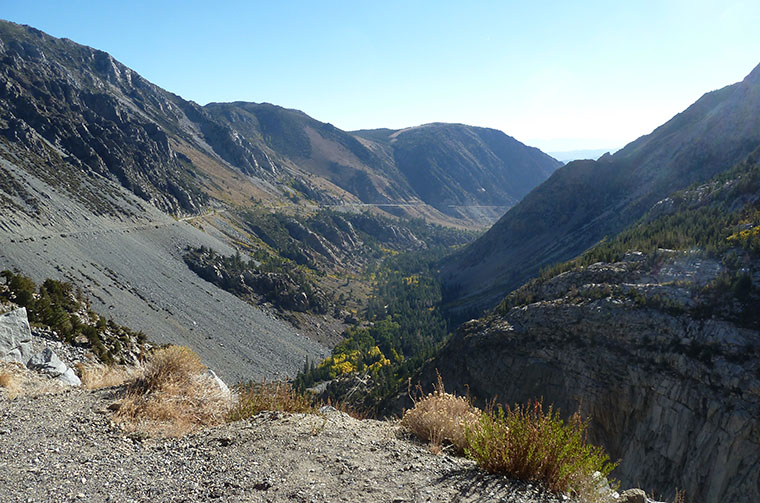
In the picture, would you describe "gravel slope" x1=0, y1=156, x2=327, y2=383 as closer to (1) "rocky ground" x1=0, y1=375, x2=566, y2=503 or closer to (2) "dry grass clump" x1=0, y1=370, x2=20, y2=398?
(2) "dry grass clump" x1=0, y1=370, x2=20, y2=398

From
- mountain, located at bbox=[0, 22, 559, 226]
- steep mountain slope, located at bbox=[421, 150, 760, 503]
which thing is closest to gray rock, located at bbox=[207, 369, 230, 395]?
steep mountain slope, located at bbox=[421, 150, 760, 503]

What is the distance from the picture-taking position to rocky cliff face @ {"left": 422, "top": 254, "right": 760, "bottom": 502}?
17.3 meters

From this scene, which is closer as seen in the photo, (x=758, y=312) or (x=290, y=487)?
(x=290, y=487)

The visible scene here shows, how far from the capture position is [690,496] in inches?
671

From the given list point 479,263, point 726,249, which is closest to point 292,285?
point 479,263

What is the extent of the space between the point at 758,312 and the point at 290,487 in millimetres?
24581

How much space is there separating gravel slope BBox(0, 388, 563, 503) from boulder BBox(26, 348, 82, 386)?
3.57m

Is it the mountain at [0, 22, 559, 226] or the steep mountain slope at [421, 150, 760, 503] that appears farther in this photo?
the mountain at [0, 22, 559, 226]

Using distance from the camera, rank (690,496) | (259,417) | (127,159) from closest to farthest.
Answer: (259,417) < (690,496) < (127,159)

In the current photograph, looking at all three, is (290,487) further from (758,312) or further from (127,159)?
(127,159)

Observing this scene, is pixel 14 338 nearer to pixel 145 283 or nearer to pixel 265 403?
pixel 265 403

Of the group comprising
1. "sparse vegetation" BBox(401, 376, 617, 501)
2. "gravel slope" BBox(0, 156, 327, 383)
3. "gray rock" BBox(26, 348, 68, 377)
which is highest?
"sparse vegetation" BBox(401, 376, 617, 501)

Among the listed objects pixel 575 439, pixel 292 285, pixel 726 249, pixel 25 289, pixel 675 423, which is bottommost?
pixel 292 285

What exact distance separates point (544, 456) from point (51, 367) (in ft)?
37.2
